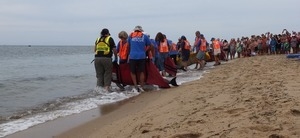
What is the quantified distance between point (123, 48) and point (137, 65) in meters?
0.68

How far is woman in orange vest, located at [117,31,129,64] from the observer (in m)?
10.0

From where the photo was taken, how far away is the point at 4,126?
20.6ft

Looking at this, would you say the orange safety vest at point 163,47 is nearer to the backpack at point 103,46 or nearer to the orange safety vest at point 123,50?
the orange safety vest at point 123,50

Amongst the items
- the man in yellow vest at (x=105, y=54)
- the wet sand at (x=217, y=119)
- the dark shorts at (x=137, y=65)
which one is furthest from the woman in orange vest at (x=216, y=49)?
the wet sand at (x=217, y=119)

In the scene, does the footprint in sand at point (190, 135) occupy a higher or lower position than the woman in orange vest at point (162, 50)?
lower

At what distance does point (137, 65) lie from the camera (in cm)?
965

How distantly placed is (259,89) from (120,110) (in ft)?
7.86

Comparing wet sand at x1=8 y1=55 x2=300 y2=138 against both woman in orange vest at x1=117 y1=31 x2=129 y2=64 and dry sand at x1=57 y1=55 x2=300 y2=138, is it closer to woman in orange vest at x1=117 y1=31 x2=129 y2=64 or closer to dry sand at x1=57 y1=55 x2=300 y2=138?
dry sand at x1=57 y1=55 x2=300 y2=138

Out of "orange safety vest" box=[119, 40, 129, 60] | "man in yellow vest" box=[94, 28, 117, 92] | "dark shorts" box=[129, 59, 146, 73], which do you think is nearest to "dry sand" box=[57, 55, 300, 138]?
"dark shorts" box=[129, 59, 146, 73]

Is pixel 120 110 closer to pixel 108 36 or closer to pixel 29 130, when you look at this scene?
pixel 29 130

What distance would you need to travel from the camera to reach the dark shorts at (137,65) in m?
9.60

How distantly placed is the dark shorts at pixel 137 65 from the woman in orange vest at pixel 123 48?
1.42 feet

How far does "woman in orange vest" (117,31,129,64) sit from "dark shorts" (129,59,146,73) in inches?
17.1

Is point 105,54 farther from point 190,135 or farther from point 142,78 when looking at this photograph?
point 190,135
